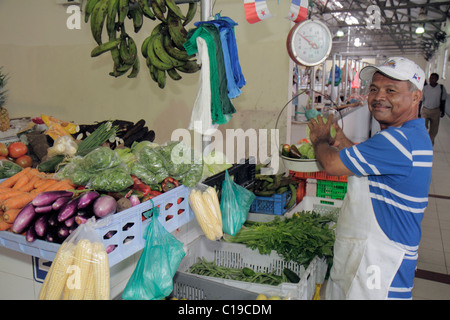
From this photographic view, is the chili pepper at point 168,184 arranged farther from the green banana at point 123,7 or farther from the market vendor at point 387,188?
the green banana at point 123,7

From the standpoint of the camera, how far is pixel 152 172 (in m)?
2.00

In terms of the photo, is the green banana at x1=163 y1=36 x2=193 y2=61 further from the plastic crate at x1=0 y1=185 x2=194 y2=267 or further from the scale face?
the scale face

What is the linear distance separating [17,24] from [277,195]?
6.21 metres

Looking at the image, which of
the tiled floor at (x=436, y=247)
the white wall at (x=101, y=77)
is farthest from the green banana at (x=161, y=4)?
the tiled floor at (x=436, y=247)

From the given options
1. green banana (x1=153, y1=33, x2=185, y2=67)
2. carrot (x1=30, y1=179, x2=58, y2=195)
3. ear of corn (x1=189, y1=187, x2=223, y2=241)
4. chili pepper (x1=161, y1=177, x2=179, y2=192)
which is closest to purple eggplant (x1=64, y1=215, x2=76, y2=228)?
carrot (x1=30, y1=179, x2=58, y2=195)

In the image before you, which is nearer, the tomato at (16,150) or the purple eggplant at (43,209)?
the purple eggplant at (43,209)

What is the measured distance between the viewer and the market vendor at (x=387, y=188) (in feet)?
5.70

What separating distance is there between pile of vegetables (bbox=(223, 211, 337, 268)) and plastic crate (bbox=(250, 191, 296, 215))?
16.7 inches

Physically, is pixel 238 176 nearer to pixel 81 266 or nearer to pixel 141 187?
pixel 141 187

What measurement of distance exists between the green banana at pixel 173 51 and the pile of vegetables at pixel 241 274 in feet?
4.55

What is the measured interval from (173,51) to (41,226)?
1.46 meters

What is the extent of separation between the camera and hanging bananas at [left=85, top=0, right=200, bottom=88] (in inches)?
94.8

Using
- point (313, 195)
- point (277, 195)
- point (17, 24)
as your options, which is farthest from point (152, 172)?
point (17, 24)

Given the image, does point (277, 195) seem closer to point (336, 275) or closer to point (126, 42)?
point (336, 275)
